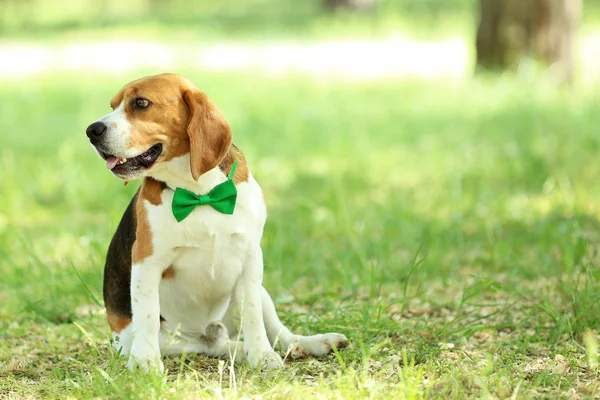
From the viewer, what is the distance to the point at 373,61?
1438 cm

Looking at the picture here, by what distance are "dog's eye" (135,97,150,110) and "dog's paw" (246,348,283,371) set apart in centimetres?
107

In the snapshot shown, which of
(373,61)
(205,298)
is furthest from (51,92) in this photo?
(205,298)

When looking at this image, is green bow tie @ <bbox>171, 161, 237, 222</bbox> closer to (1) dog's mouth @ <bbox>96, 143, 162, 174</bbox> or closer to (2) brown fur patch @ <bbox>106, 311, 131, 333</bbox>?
(1) dog's mouth @ <bbox>96, 143, 162, 174</bbox>

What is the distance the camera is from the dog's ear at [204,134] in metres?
3.62

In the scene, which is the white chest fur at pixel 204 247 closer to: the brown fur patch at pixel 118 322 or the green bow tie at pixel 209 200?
the green bow tie at pixel 209 200

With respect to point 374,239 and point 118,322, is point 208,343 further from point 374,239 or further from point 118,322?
point 374,239

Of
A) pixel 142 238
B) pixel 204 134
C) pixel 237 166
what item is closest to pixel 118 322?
pixel 142 238

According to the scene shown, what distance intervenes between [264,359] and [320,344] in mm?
330

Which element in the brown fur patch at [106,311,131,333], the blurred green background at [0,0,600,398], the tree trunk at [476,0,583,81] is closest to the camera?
the brown fur patch at [106,311,131,333]

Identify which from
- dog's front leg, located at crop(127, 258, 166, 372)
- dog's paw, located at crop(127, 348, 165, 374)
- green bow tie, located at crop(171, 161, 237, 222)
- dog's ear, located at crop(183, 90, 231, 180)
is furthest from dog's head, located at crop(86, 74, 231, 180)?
dog's paw, located at crop(127, 348, 165, 374)

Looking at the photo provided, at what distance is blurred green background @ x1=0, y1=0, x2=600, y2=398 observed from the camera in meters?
4.27

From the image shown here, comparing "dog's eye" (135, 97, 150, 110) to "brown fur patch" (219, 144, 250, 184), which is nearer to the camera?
"dog's eye" (135, 97, 150, 110)

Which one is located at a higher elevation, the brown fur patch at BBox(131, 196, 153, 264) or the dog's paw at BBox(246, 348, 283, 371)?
the brown fur patch at BBox(131, 196, 153, 264)

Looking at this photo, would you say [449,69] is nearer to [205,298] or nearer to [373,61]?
[373,61]
